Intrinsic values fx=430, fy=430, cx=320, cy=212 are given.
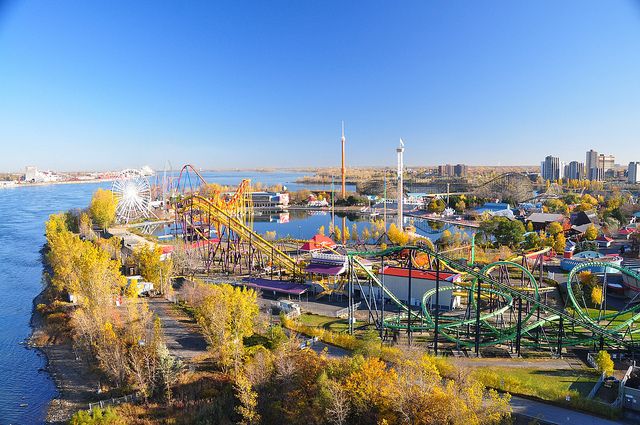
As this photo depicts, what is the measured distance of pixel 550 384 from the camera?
11.1 metres

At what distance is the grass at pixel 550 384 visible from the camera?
955 cm

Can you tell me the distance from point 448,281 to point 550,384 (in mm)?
6816

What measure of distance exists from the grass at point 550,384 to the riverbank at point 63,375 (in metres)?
10.5

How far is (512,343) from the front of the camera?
13.9m

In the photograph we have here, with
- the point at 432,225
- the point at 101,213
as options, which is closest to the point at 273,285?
the point at 101,213

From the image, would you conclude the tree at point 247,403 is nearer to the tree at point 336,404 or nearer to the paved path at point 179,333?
the tree at point 336,404

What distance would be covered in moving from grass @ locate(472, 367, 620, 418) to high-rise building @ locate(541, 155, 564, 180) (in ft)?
348

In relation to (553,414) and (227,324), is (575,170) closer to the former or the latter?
(553,414)

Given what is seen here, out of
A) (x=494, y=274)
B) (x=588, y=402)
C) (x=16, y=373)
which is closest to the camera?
(x=588, y=402)

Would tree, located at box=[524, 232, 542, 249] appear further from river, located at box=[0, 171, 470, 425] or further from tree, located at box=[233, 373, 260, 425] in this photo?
tree, located at box=[233, 373, 260, 425]

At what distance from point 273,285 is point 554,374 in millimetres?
12141

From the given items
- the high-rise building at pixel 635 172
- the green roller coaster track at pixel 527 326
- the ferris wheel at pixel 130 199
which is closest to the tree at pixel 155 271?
the green roller coaster track at pixel 527 326

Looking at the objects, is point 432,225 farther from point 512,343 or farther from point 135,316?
point 135,316

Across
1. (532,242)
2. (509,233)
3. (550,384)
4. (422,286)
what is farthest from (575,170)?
(550,384)
